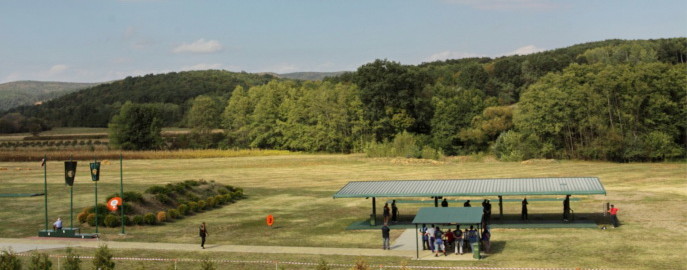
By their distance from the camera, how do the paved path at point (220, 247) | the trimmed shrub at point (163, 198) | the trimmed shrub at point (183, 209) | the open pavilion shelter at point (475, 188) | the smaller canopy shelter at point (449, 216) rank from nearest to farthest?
the smaller canopy shelter at point (449, 216), the paved path at point (220, 247), the open pavilion shelter at point (475, 188), the trimmed shrub at point (183, 209), the trimmed shrub at point (163, 198)

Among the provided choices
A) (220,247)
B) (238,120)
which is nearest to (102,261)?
(220,247)

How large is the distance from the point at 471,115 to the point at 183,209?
70361mm

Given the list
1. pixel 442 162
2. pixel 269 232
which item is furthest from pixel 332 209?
pixel 442 162

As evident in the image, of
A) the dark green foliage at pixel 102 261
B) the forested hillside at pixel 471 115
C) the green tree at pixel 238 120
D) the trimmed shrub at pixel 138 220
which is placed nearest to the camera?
the dark green foliage at pixel 102 261

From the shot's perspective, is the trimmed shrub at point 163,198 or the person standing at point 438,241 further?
the trimmed shrub at point 163,198

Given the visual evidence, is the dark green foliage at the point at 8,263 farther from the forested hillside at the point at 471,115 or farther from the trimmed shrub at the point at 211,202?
the forested hillside at the point at 471,115

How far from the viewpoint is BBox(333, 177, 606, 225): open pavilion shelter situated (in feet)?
119

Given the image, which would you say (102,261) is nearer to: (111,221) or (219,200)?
(111,221)

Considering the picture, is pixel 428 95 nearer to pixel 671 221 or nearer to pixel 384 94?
pixel 384 94

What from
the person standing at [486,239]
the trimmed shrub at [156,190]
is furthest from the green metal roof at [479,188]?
the trimmed shrub at [156,190]

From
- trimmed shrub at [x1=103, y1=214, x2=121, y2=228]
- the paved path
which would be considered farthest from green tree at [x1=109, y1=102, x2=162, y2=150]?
the paved path

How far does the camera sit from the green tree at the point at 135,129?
414 ft

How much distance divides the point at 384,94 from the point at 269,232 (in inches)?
2982

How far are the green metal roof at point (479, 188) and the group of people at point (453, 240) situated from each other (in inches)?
221
